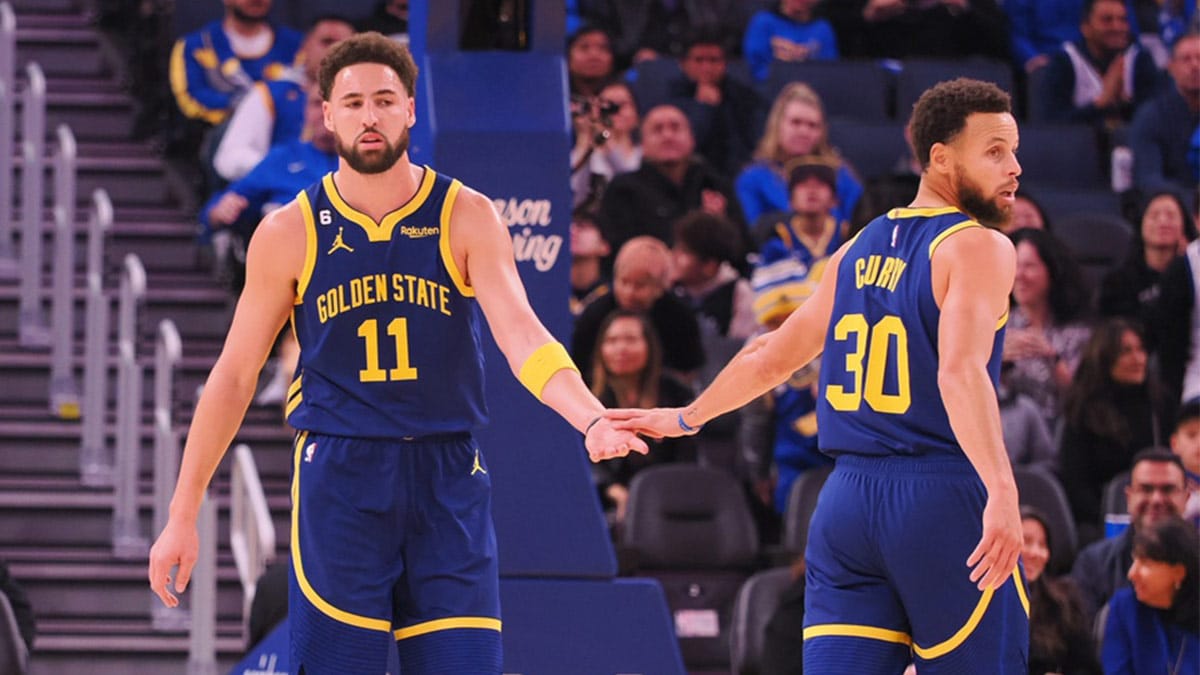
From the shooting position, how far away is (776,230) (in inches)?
420

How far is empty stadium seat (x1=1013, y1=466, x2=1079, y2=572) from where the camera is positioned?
29.8 ft

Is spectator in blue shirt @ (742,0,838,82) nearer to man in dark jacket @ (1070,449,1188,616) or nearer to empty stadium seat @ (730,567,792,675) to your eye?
man in dark jacket @ (1070,449,1188,616)

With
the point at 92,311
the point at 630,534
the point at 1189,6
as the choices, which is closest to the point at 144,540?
the point at 92,311

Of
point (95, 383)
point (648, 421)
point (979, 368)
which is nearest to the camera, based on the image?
point (979, 368)

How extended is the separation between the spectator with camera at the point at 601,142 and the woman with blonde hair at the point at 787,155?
2.23 feet

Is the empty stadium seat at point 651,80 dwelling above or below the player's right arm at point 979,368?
above

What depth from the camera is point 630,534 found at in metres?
9.27

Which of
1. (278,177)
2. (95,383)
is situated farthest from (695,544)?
(95,383)

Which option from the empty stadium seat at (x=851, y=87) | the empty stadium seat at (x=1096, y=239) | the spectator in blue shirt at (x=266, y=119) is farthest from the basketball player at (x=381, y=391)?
the empty stadium seat at (x=851, y=87)

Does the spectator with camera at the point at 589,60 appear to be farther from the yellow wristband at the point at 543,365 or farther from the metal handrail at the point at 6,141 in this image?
the yellow wristband at the point at 543,365

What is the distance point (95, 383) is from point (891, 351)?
231 inches

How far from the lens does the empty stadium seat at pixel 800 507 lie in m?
8.98

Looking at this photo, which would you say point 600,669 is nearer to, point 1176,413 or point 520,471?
point 520,471

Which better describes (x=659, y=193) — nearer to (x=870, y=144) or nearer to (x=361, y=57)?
(x=870, y=144)
